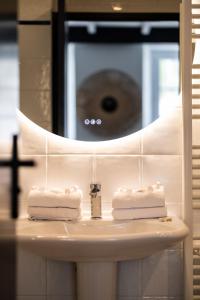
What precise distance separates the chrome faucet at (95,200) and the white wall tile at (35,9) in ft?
2.52

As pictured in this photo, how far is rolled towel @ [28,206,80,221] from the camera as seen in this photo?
1.54m

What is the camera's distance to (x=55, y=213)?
1.55 meters

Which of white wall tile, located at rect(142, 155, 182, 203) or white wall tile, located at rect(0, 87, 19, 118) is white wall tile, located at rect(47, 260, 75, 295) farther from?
white wall tile, located at rect(0, 87, 19, 118)

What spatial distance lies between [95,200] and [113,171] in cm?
18

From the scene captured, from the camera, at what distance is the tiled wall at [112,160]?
1.69 meters

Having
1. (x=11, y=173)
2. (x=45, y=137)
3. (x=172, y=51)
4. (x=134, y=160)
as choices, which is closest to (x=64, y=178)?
(x=45, y=137)

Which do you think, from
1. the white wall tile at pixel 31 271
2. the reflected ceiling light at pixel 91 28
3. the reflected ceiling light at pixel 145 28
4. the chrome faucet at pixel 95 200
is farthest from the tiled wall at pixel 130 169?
the reflected ceiling light at pixel 91 28

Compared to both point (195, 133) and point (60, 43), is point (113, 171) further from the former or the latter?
point (60, 43)

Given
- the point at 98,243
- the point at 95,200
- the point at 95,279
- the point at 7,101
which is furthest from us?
the point at 95,200

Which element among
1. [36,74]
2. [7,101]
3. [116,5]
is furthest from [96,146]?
[7,101]

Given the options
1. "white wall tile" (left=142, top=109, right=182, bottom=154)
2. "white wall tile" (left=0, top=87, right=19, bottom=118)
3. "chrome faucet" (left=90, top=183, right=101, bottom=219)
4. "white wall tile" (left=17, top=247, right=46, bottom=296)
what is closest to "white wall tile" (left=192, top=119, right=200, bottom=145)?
"white wall tile" (left=142, top=109, right=182, bottom=154)

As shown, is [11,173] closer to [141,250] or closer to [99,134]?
[141,250]

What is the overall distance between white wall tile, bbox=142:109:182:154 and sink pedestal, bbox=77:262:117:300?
53cm

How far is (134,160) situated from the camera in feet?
5.59
